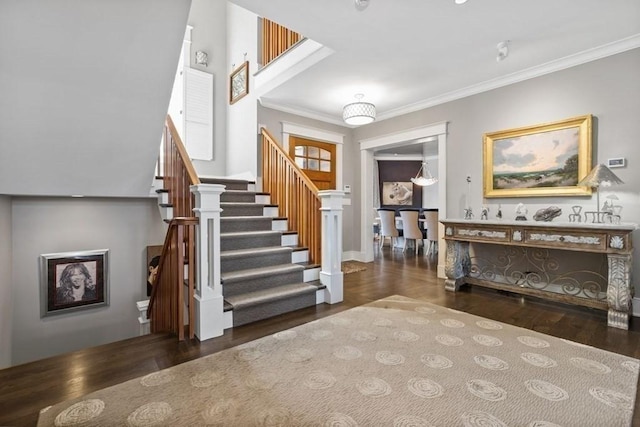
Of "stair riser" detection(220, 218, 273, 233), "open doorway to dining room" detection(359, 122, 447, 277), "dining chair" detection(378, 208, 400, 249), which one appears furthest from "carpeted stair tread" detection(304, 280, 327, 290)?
"dining chair" detection(378, 208, 400, 249)

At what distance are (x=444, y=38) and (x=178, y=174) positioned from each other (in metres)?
2.98

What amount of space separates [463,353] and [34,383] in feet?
8.70

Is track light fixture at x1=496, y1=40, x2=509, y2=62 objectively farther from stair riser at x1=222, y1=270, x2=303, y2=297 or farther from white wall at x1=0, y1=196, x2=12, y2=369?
white wall at x1=0, y1=196, x2=12, y2=369

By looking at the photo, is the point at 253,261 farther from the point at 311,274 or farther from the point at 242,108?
the point at 242,108

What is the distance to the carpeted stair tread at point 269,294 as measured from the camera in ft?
8.71

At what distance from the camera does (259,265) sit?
10.7 ft

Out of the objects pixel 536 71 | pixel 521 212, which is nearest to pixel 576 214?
pixel 521 212

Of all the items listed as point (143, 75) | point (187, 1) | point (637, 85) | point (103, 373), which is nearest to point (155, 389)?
point (103, 373)

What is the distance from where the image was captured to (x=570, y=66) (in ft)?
10.8

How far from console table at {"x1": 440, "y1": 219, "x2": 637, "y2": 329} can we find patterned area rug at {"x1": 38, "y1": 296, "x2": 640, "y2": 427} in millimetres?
918

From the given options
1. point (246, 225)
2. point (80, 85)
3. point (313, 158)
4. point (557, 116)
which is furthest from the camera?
point (313, 158)

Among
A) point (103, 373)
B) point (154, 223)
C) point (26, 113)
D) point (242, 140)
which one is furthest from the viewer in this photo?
point (242, 140)

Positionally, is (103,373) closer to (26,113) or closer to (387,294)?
(26,113)

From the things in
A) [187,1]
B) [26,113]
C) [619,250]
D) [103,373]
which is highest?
[187,1]
